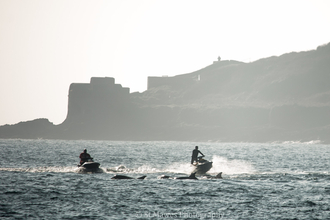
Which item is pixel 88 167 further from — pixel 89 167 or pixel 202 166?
pixel 202 166

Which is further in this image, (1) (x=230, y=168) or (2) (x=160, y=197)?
(1) (x=230, y=168)

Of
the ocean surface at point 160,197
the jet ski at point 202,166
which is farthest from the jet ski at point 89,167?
the jet ski at point 202,166

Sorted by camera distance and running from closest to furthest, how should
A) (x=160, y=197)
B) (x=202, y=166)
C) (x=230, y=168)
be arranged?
1. (x=160, y=197)
2. (x=202, y=166)
3. (x=230, y=168)

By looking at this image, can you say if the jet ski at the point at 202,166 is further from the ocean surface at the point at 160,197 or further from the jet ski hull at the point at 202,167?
the ocean surface at the point at 160,197

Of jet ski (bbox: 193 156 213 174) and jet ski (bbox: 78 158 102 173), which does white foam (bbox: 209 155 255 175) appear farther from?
jet ski (bbox: 78 158 102 173)

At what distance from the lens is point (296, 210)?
28.5m

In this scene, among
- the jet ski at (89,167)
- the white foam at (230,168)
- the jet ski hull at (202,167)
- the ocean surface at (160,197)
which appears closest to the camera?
the ocean surface at (160,197)

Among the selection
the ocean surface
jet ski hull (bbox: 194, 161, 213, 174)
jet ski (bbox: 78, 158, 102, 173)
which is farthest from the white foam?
jet ski (bbox: 78, 158, 102, 173)


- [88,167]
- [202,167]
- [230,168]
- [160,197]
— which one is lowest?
[160,197]

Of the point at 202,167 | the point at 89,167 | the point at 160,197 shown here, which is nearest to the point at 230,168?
the point at 202,167

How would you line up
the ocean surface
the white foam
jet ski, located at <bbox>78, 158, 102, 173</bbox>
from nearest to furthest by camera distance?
the ocean surface → jet ski, located at <bbox>78, 158, 102, 173</bbox> → the white foam

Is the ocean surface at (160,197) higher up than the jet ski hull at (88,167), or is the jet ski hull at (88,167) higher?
the jet ski hull at (88,167)

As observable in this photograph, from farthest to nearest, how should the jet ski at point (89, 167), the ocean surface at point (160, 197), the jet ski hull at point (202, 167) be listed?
the jet ski at point (89, 167) → the jet ski hull at point (202, 167) → the ocean surface at point (160, 197)

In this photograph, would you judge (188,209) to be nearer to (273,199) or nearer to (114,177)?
(273,199)
